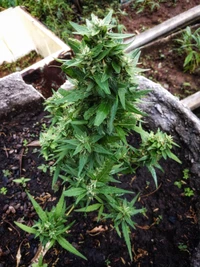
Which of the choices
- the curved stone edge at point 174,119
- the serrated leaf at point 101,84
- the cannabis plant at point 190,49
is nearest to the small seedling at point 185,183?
the curved stone edge at point 174,119

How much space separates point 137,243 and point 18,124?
3.88 feet

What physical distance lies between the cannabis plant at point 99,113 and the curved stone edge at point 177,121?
39 cm

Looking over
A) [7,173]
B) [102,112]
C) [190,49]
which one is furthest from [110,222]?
[190,49]

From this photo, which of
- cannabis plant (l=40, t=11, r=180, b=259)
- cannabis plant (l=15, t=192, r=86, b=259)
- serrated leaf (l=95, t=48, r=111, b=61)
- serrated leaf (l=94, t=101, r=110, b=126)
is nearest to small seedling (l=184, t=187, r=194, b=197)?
cannabis plant (l=40, t=11, r=180, b=259)

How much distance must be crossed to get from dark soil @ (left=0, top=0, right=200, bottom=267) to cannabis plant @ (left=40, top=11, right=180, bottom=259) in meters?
0.38

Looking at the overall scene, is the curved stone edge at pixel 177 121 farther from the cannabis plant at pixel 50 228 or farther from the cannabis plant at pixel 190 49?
the cannabis plant at pixel 190 49

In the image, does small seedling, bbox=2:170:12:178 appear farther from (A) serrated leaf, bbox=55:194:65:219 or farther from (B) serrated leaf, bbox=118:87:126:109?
(B) serrated leaf, bbox=118:87:126:109

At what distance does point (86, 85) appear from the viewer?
1.27 meters

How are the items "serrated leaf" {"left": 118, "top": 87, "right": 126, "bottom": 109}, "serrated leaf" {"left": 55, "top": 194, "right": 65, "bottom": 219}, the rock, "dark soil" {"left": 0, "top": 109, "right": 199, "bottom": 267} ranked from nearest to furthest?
"serrated leaf" {"left": 118, "top": 87, "right": 126, "bottom": 109} → "serrated leaf" {"left": 55, "top": 194, "right": 65, "bottom": 219} → "dark soil" {"left": 0, "top": 109, "right": 199, "bottom": 267} → the rock

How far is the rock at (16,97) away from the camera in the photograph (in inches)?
88.3

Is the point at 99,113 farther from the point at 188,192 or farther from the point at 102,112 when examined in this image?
the point at 188,192

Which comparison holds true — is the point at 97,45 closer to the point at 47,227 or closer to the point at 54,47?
the point at 47,227

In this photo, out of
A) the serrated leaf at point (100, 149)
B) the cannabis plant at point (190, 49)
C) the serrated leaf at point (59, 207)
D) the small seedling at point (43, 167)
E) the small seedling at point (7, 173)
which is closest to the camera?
the serrated leaf at point (100, 149)

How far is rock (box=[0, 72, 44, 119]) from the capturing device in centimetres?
224
